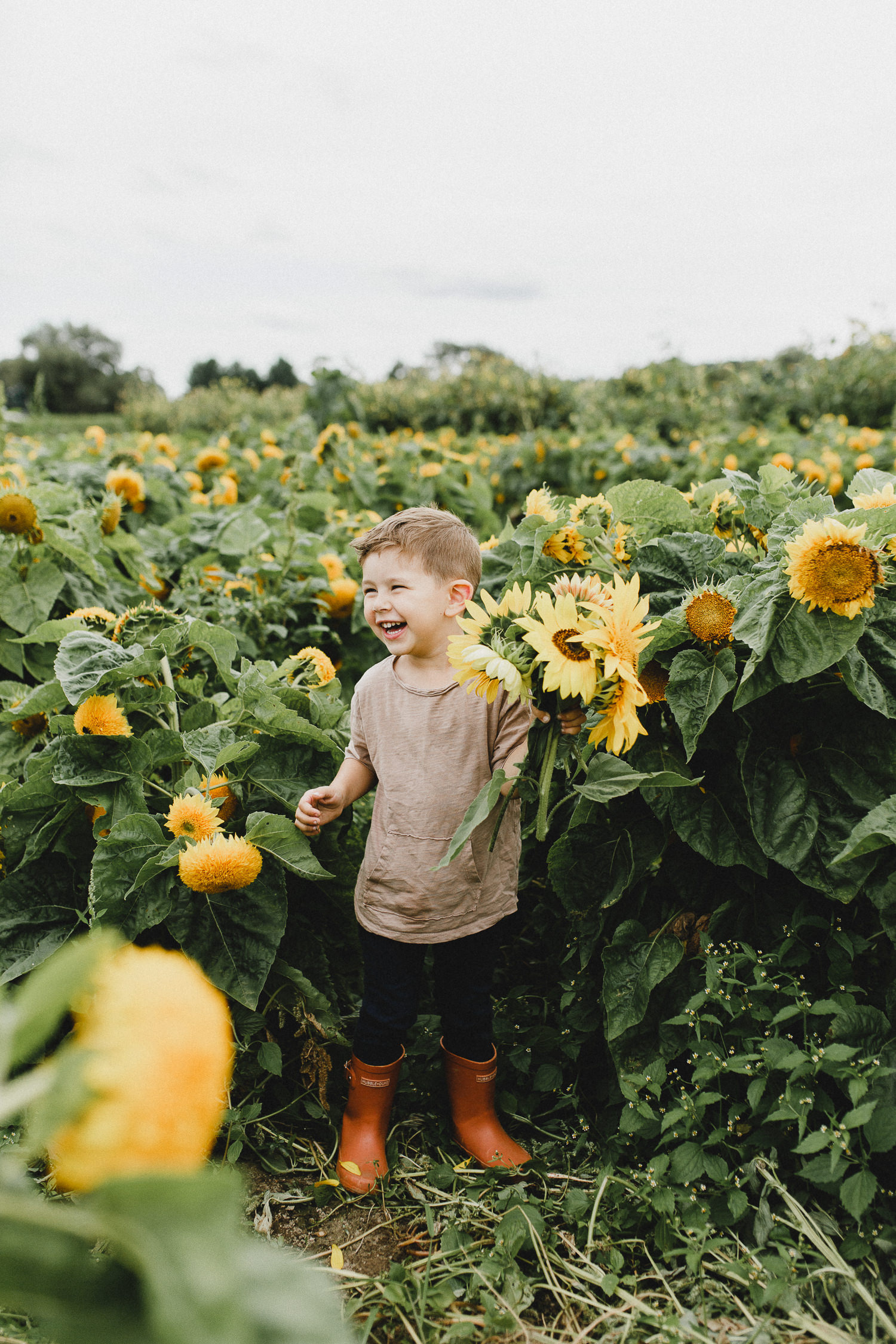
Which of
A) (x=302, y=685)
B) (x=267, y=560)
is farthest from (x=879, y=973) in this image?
(x=267, y=560)

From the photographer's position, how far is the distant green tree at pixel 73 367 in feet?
94.8

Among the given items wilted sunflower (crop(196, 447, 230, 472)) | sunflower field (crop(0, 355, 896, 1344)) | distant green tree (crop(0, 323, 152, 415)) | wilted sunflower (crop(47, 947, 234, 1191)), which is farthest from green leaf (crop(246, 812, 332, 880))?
distant green tree (crop(0, 323, 152, 415))

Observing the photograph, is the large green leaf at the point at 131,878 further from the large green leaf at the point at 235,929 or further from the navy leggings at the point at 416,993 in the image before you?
the navy leggings at the point at 416,993

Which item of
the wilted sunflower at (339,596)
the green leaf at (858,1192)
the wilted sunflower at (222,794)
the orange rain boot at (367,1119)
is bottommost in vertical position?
the orange rain boot at (367,1119)

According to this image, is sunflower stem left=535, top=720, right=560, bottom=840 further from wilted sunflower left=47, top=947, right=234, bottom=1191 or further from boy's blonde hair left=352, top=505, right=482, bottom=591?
wilted sunflower left=47, top=947, right=234, bottom=1191

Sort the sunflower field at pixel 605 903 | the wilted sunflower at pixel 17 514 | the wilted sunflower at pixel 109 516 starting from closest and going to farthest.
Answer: the sunflower field at pixel 605 903 < the wilted sunflower at pixel 17 514 < the wilted sunflower at pixel 109 516

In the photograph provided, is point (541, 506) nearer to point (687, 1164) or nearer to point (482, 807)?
point (482, 807)

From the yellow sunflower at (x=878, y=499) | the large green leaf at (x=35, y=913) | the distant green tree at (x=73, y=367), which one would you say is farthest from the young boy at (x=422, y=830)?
the distant green tree at (x=73, y=367)

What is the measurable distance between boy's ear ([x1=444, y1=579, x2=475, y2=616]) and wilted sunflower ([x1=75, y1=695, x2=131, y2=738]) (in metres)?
0.68

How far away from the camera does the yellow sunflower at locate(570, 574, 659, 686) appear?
1.27 meters

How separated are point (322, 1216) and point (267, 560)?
6.48ft

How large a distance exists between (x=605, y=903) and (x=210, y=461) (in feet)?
11.3

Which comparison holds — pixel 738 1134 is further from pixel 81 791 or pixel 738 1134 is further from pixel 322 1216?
pixel 81 791

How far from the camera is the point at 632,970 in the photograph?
5.57 ft
